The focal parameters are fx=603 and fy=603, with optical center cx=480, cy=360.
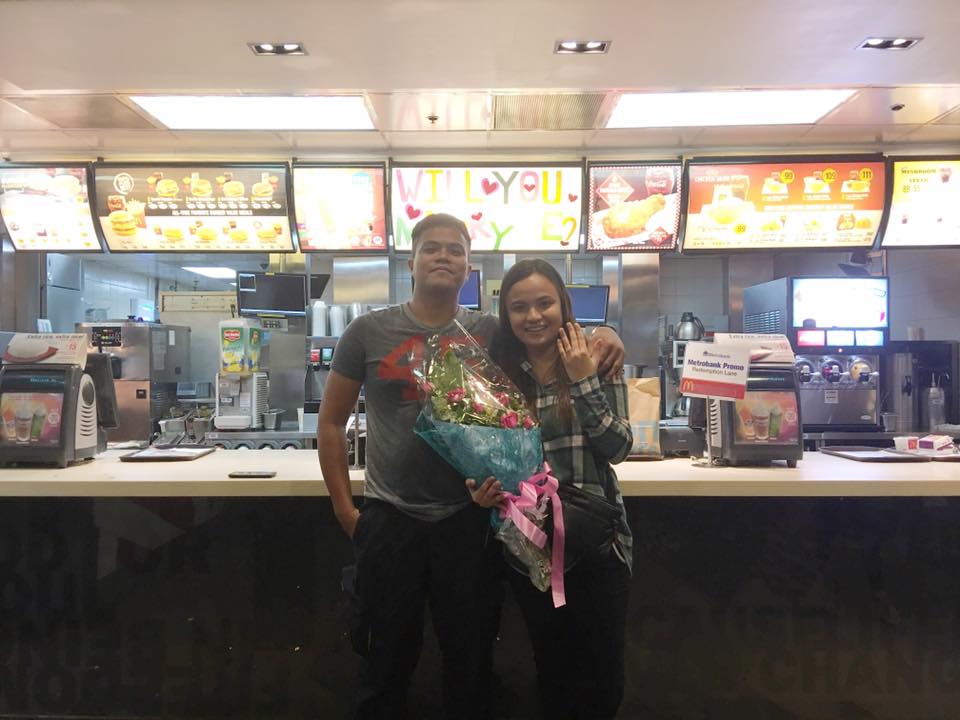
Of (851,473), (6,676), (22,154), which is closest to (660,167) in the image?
(851,473)

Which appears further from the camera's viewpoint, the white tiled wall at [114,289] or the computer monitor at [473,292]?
the white tiled wall at [114,289]

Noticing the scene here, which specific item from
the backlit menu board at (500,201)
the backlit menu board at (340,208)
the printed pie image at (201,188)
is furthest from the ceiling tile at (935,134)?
the printed pie image at (201,188)

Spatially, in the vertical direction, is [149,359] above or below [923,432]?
above

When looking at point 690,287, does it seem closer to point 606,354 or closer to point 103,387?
point 606,354

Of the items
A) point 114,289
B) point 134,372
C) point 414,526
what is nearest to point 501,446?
point 414,526

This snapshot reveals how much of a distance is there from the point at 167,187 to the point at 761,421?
387 centimetres

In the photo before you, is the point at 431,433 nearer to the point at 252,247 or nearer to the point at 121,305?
the point at 252,247

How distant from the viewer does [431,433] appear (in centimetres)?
145

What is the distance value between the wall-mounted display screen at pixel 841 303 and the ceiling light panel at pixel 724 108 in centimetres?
117

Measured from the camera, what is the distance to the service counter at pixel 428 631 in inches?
87.3

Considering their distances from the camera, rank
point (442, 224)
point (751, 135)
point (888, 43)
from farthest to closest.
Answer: point (751, 135)
point (888, 43)
point (442, 224)

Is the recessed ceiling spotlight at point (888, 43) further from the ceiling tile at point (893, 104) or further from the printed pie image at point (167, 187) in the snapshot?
the printed pie image at point (167, 187)

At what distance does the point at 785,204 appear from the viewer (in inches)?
157

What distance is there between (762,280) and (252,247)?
175 inches
